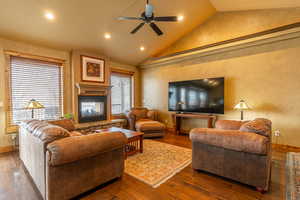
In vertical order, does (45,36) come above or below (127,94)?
above

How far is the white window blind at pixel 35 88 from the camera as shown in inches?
144

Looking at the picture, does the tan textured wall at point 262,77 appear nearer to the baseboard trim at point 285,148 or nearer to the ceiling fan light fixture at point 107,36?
the baseboard trim at point 285,148

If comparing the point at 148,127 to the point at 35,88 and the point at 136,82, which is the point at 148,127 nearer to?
the point at 136,82

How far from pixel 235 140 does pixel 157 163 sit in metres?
1.48

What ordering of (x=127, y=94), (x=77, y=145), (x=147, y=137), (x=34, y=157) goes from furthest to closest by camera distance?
(x=127, y=94) < (x=147, y=137) < (x=34, y=157) < (x=77, y=145)

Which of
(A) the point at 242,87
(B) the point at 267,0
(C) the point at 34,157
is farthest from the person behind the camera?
(A) the point at 242,87

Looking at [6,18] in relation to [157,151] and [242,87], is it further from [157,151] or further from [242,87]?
[242,87]

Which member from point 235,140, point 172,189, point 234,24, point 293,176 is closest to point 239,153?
point 235,140

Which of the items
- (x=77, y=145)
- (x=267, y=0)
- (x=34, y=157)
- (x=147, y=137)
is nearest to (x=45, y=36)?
(x=34, y=157)

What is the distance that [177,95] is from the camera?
5203 millimetres

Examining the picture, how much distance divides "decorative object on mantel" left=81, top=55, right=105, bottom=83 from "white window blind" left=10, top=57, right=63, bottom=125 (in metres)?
0.68

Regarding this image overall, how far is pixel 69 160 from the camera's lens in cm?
163

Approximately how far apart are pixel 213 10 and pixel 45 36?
4996 mm

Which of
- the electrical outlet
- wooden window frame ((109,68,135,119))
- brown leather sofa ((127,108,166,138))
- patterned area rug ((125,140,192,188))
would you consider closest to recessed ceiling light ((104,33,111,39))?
wooden window frame ((109,68,135,119))
